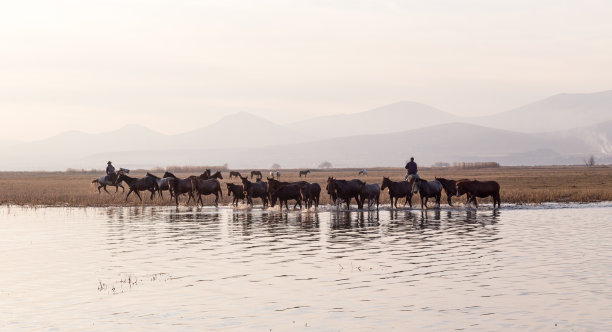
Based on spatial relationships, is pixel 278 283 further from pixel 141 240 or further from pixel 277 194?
pixel 277 194

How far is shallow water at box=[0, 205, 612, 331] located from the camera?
1425 cm

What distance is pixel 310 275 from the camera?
63.0ft

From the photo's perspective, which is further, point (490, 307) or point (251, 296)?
point (251, 296)

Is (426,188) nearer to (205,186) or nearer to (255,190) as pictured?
(255,190)

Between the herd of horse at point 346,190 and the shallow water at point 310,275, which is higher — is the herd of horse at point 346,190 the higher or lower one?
the higher one

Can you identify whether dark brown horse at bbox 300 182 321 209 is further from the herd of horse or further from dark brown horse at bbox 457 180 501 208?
dark brown horse at bbox 457 180 501 208

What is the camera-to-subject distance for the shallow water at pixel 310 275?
14250 millimetres

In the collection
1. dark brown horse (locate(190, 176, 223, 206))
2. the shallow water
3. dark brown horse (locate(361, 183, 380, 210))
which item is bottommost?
the shallow water

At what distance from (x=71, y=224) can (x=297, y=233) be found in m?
11.1

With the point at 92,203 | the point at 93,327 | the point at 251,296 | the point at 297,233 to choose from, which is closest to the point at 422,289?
the point at 251,296

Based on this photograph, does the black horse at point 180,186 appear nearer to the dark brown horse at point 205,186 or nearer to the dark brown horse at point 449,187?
the dark brown horse at point 205,186

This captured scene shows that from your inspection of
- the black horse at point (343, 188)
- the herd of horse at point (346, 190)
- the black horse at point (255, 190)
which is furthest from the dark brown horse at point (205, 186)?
the black horse at point (343, 188)

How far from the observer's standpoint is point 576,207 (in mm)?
42344

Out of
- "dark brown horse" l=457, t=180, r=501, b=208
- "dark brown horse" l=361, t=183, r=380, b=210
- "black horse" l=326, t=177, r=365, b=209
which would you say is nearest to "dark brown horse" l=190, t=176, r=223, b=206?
"black horse" l=326, t=177, r=365, b=209
